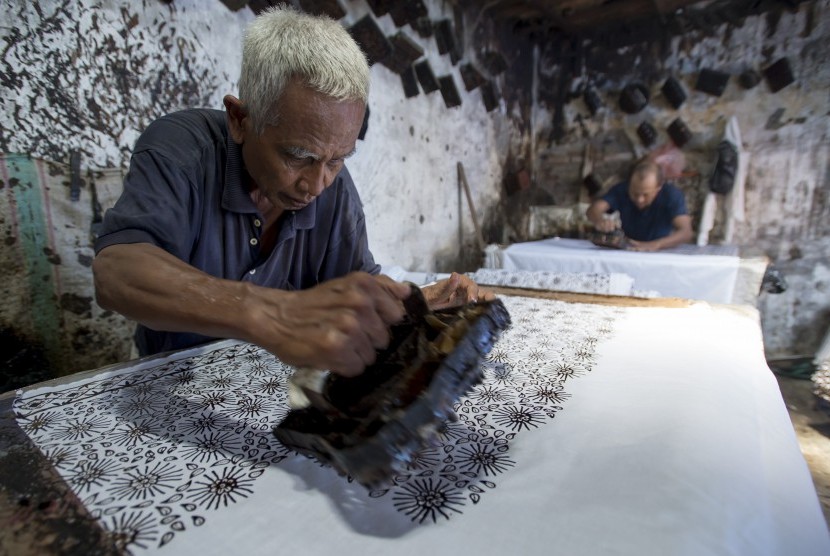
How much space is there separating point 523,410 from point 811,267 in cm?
583

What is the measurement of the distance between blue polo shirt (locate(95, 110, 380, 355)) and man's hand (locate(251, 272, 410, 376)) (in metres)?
0.46

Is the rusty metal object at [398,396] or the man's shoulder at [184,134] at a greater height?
the man's shoulder at [184,134]

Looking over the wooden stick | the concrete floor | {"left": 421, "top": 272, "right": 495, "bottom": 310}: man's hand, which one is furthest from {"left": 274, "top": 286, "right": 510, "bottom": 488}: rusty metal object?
the wooden stick

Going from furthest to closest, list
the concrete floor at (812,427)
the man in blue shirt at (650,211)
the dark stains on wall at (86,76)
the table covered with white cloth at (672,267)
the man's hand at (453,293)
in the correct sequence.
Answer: the man in blue shirt at (650,211) < the table covered with white cloth at (672,267) < the concrete floor at (812,427) < the dark stains on wall at (86,76) < the man's hand at (453,293)

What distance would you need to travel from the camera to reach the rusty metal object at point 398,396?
1.97 feet

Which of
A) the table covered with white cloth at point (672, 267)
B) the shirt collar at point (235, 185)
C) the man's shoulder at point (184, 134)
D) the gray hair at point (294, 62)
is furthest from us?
the table covered with white cloth at point (672, 267)

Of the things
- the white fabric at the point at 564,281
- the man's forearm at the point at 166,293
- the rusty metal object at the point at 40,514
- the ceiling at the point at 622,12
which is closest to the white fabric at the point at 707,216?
the ceiling at the point at 622,12

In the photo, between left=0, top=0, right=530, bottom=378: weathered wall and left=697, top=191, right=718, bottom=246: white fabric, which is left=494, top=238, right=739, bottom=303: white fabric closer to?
left=697, top=191, right=718, bottom=246: white fabric

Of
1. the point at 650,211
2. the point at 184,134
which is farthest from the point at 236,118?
the point at 650,211

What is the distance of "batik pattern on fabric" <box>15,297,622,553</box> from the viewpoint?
65 centimetres

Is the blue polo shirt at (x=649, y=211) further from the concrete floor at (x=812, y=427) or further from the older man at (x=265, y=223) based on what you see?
the older man at (x=265, y=223)

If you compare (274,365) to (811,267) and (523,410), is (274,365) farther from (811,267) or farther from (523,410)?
(811,267)

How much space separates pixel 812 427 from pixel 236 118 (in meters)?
4.33

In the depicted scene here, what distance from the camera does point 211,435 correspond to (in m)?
0.84
